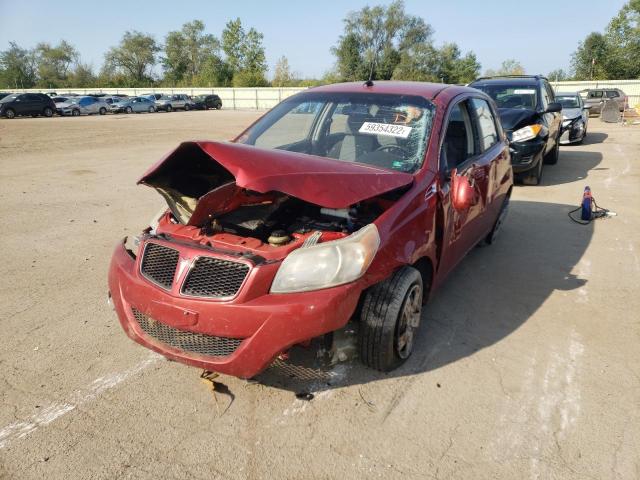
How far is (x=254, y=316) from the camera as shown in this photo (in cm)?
227

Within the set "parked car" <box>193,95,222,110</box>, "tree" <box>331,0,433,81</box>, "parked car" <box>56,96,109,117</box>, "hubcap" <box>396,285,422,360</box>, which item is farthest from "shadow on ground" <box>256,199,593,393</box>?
"tree" <box>331,0,433,81</box>

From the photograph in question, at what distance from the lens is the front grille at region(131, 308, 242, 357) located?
2.40 m

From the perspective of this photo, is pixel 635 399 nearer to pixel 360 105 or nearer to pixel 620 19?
pixel 360 105

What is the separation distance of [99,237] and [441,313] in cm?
395

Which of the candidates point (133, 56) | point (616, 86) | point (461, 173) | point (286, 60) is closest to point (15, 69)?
point (133, 56)

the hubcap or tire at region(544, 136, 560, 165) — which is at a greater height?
tire at region(544, 136, 560, 165)

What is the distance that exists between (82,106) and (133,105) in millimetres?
4203

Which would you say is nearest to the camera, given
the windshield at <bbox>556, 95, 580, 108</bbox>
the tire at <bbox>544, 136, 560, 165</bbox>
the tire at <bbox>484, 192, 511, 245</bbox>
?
the tire at <bbox>484, 192, 511, 245</bbox>

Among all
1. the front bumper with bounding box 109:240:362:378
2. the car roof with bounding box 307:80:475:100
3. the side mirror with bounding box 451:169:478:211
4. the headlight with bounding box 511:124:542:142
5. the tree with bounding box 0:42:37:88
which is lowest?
the front bumper with bounding box 109:240:362:378

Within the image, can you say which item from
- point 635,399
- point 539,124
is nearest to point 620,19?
point 539,124

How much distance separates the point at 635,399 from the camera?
2682 millimetres

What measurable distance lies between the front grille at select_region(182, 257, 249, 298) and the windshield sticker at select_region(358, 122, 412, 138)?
1.64 meters

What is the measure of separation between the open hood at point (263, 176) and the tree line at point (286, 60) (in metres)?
30.9

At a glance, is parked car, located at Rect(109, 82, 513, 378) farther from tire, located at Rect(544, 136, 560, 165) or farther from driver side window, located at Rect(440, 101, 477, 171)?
tire, located at Rect(544, 136, 560, 165)
